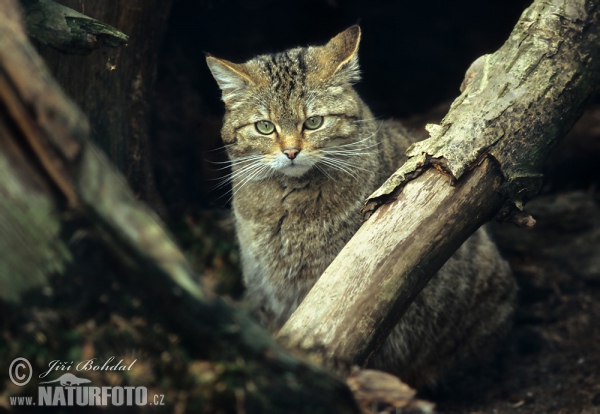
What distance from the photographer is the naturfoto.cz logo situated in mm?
2020

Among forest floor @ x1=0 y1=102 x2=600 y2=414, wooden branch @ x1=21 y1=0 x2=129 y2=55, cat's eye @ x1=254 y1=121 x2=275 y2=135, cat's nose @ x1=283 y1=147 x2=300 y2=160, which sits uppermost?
wooden branch @ x1=21 y1=0 x2=129 y2=55

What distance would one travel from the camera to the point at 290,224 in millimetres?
3951

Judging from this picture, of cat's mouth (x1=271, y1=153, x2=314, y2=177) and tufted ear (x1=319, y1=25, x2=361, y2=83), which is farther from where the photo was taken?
tufted ear (x1=319, y1=25, x2=361, y2=83)

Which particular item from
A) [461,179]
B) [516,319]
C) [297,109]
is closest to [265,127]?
[297,109]

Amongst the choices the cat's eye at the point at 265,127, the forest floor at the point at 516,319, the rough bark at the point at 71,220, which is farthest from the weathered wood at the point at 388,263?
the cat's eye at the point at 265,127

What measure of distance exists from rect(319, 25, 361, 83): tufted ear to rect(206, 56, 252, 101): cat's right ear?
21.3 inches

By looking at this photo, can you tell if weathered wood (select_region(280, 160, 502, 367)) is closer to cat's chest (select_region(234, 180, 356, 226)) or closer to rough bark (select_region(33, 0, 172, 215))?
cat's chest (select_region(234, 180, 356, 226))

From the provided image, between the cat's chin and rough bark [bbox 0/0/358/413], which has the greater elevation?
rough bark [bbox 0/0/358/413]

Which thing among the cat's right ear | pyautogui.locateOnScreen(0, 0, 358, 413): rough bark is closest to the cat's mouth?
the cat's right ear

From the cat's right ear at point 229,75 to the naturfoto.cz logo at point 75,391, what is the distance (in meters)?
2.35

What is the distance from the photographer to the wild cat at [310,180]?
3.87m

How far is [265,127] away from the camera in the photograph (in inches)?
154

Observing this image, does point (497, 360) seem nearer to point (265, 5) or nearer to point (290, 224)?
point (290, 224)

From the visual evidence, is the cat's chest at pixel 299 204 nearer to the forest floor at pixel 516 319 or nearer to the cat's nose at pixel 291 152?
the cat's nose at pixel 291 152
